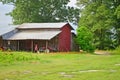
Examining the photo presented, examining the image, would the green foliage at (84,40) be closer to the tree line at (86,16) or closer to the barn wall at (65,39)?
the tree line at (86,16)

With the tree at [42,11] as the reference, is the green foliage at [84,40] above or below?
below

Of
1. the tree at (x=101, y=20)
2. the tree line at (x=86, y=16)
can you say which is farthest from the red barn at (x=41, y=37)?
the tree at (x=101, y=20)

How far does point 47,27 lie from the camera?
209 ft

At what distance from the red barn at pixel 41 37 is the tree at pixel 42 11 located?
18.2 meters

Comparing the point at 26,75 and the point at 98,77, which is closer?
the point at 98,77

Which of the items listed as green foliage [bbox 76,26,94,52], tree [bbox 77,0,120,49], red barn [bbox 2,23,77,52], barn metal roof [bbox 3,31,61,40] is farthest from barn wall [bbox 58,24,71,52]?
tree [bbox 77,0,120,49]

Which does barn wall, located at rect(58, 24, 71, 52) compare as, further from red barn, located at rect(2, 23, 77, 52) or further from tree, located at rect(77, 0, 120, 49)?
tree, located at rect(77, 0, 120, 49)

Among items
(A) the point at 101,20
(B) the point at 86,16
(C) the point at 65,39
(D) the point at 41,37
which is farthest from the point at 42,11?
(D) the point at 41,37

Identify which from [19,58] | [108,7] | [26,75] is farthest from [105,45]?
[26,75]

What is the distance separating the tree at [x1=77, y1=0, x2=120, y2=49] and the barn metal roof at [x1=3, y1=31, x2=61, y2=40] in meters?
11.9

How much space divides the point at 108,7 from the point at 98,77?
5156 centimetres

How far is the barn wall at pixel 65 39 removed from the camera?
206ft

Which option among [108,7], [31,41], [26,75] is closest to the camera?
[26,75]

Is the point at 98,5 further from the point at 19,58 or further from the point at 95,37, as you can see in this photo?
the point at 19,58
